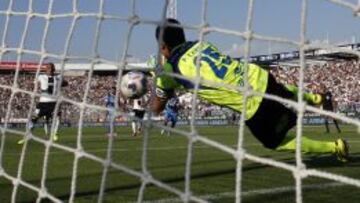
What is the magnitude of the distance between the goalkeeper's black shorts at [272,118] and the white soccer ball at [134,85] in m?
1.37

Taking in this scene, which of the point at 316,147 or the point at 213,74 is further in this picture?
the point at 316,147

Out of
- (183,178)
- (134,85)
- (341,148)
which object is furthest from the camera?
(341,148)

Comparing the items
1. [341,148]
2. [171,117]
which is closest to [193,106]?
[341,148]

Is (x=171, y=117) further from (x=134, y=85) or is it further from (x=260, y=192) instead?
(x=134, y=85)

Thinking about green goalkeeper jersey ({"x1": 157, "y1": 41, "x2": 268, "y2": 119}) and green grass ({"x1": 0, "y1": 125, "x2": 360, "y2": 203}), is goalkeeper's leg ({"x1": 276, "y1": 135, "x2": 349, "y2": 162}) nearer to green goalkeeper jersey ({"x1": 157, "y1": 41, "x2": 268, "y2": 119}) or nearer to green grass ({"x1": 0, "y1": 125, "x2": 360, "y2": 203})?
→ green grass ({"x1": 0, "y1": 125, "x2": 360, "y2": 203})

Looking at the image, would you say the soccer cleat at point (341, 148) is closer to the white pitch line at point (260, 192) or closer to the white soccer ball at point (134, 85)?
the white pitch line at point (260, 192)

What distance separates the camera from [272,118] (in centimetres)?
631

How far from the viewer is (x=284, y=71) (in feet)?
88.0

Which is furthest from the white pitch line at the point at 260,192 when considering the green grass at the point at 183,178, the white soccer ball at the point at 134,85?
the white soccer ball at the point at 134,85

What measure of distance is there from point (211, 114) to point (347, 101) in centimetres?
757

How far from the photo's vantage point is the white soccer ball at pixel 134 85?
16.9 ft

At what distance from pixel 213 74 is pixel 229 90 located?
0.33m

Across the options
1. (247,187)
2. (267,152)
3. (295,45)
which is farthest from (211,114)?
(295,45)

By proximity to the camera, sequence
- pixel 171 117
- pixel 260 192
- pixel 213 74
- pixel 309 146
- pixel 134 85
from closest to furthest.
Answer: pixel 134 85, pixel 260 192, pixel 213 74, pixel 309 146, pixel 171 117
